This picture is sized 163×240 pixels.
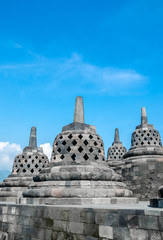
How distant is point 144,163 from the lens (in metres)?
13.5

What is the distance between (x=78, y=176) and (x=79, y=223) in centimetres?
246

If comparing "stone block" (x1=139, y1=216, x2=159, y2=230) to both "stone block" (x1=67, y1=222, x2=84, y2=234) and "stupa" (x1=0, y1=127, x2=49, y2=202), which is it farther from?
"stupa" (x1=0, y1=127, x2=49, y2=202)

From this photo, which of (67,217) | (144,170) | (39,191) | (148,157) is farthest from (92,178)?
(148,157)

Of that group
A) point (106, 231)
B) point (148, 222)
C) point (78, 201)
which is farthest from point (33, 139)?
point (148, 222)

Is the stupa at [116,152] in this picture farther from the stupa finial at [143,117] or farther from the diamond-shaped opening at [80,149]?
the diamond-shaped opening at [80,149]

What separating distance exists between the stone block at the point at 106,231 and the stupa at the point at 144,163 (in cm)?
828

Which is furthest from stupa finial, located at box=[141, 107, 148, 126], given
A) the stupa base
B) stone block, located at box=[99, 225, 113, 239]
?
stone block, located at box=[99, 225, 113, 239]

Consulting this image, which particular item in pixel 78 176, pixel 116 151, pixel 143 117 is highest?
pixel 143 117

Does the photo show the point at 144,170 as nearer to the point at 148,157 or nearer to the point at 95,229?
the point at 148,157

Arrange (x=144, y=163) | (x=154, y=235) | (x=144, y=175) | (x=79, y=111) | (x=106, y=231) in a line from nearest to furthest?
(x=154, y=235) < (x=106, y=231) < (x=79, y=111) < (x=144, y=175) < (x=144, y=163)

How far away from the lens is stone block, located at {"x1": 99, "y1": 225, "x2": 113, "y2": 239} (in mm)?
4812

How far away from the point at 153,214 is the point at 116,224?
2.97 feet

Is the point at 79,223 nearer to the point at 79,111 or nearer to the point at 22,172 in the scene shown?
the point at 79,111

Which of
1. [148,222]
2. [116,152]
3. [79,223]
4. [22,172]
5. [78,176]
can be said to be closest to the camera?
[148,222]
